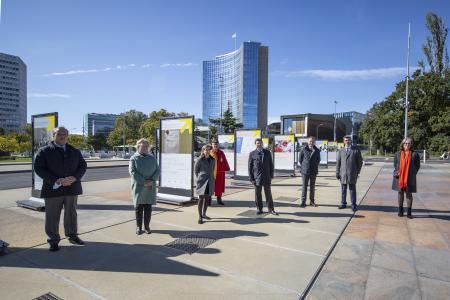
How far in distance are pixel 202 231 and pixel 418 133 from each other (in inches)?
2015

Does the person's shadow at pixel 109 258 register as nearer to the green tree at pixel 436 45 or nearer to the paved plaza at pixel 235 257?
the paved plaza at pixel 235 257

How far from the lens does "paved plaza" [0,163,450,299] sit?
11.4 feet

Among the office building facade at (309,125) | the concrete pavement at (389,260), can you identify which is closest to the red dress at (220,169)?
the concrete pavement at (389,260)

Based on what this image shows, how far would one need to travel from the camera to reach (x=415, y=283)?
12.1 ft

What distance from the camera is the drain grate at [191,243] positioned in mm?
4859

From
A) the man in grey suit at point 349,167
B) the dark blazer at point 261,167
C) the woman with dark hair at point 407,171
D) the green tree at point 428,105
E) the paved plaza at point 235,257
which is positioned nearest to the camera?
the paved plaza at point 235,257

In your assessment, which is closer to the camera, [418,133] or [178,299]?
[178,299]

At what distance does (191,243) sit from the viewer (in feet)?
16.8

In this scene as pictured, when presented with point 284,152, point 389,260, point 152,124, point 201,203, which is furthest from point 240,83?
point 389,260

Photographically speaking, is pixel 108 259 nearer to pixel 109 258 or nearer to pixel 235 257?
pixel 109 258

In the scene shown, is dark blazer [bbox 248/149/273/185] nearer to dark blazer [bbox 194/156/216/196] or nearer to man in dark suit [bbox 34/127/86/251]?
dark blazer [bbox 194/156/216/196]

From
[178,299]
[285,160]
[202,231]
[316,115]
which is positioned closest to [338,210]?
[202,231]

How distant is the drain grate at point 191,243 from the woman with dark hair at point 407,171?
15.2 feet

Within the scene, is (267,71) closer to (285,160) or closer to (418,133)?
(418,133)
